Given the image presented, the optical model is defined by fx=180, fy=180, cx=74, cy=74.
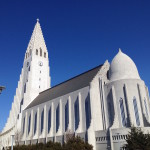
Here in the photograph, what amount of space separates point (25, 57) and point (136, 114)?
5030 cm

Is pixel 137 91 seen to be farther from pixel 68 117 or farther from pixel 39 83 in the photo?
pixel 39 83

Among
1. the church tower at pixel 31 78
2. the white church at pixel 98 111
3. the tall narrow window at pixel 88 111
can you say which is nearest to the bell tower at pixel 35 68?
the church tower at pixel 31 78

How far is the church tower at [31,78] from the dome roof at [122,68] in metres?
31.4

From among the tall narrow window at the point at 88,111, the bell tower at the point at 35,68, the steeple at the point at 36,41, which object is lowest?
the tall narrow window at the point at 88,111

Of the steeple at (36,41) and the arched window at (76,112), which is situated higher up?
the steeple at (36,41)

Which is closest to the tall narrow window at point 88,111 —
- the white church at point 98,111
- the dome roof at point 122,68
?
the white church at point 98,111

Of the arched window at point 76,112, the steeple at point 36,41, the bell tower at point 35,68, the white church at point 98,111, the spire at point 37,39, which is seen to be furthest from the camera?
the spire at point 37,39

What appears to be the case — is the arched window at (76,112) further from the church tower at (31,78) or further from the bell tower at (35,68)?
the bell tower at (35,68)

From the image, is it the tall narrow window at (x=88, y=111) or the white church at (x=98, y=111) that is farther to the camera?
the tall narrow window at (x=88, y=111)

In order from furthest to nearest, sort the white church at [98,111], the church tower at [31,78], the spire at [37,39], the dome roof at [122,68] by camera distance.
→ 1. the spire at [37,39]
2. the church tower at [31,78]
3. the dome roof at [122,68]
4. the white church at [98,111]

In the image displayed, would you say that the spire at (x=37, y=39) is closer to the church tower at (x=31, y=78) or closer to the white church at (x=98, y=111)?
the church tower at (x=31, y=78)

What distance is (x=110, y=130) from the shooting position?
2902cm

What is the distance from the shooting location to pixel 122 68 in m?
37.3

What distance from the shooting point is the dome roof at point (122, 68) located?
1442 inches
